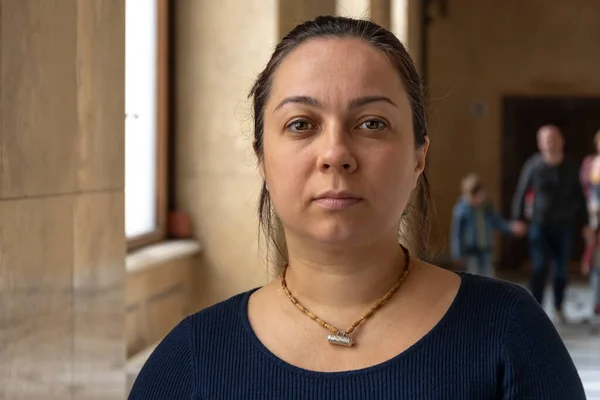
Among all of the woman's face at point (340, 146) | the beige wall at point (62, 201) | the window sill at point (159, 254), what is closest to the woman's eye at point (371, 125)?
the woman's face at point (340, 146)

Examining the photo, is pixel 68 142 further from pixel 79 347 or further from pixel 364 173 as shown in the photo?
pixel 364 173

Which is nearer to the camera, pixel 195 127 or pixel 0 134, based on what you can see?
pixel 0 134

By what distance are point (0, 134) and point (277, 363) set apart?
22.6 inches

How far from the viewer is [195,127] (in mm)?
4504

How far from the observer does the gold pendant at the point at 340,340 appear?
1.37 meters

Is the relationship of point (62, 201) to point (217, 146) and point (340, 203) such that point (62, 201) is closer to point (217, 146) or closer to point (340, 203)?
point (340, 203)

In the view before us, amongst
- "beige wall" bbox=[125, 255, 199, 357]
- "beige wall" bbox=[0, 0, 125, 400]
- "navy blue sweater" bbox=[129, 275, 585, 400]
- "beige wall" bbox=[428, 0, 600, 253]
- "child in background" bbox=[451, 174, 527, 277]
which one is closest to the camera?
"navy blue sweater" bbox=[129, 275, 585, 400]

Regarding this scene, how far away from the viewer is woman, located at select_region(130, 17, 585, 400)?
1325 millimetres

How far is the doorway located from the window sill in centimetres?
898

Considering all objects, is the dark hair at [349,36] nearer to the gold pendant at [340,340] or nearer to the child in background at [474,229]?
the gold pendant at [340,340]

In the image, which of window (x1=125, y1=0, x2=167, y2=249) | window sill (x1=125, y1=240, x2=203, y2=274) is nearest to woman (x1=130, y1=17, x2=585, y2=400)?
window sill (x1=125, y1=240, x2=203, y2=274)

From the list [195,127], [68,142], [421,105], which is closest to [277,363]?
[421,105]

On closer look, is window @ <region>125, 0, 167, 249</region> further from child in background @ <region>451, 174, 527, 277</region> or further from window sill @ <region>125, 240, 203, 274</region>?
child in background @ <region>451, 174, 527, 277</region>

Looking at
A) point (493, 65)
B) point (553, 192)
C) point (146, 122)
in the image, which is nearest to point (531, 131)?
point (493, 65)
